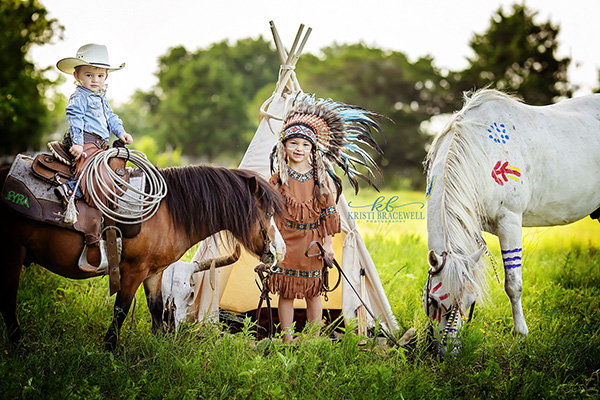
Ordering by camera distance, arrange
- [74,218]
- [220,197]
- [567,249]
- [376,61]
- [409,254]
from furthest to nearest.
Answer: [376,61], [567,249], [409,254], [220,197], [74,218]

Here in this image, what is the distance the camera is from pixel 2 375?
311 cm

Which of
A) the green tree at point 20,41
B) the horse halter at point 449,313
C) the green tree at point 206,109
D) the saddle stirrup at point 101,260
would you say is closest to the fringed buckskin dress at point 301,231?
the horse halter at point 449,313

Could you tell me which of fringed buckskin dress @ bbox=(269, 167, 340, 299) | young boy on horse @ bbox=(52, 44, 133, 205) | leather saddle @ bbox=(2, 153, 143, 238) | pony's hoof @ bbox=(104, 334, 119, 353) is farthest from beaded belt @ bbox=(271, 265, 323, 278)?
young boy on horse @ bbox=(52, 44, 133, 205)

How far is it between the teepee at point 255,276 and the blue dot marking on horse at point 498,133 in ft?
4.61

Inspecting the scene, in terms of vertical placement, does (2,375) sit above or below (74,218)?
below

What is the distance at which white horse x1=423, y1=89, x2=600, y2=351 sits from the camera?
3801 millimetres

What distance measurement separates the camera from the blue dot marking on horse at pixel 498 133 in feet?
14.2

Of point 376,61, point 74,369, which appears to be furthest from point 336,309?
point 376,61

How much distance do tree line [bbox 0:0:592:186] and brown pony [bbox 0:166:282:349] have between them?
144 inches

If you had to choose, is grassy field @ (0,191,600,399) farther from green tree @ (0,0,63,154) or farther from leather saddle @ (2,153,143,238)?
green tree @ (0,0,63,154)

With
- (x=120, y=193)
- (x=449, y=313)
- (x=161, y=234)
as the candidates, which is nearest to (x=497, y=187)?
(x=449, y=313)

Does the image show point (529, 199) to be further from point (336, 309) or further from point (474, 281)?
point (336, 309)

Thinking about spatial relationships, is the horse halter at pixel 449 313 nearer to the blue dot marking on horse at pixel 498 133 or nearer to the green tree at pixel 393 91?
the blue dot marking on horse at pixel 498 133

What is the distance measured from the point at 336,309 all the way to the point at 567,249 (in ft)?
15.4
